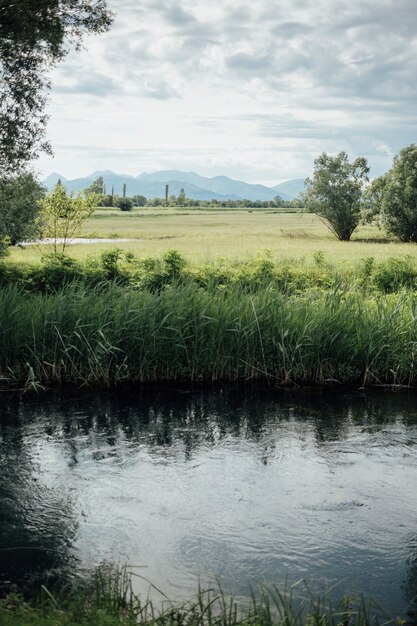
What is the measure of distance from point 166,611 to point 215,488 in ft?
10.8

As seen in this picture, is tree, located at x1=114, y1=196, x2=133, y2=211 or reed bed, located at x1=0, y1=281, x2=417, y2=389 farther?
tree, located at x1=114, y1=196, x2=133, y2=211

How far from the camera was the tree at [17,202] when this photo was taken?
25047mm

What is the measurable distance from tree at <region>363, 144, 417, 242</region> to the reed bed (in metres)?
40.8

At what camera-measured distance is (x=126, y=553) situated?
24.0 feet

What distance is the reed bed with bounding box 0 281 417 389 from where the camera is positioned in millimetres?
13898

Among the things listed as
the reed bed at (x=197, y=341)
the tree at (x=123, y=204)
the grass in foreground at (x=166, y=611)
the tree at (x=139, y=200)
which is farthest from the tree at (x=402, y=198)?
the tree at (x=139, y=200)

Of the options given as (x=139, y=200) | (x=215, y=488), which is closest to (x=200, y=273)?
(x=215, y=488)

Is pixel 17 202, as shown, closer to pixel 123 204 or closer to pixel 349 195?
pixel 349 195

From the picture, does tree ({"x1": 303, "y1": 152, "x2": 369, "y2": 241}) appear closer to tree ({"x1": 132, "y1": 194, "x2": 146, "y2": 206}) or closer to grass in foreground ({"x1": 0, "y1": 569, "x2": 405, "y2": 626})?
grass in foreground ({"x1": 0, "y1": 569, "x2": 405, "y2": 626})

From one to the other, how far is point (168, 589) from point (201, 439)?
4727 millimetres

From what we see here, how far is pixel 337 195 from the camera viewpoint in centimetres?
6038

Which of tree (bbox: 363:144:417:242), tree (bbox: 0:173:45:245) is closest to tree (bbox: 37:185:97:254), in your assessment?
tree (bbox: 0:173:45:245)

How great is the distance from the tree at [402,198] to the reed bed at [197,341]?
40.8 metres

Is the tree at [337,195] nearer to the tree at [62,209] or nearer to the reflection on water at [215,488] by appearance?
the tree at [62,209]
